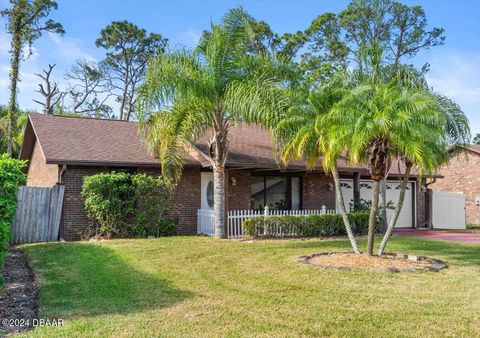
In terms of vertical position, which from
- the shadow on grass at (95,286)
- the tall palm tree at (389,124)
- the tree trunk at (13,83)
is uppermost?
the tree trunk at (13,83)

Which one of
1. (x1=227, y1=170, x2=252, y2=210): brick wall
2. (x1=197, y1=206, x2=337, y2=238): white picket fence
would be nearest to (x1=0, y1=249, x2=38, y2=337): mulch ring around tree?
(x1=197, y1=206, x2=337, y2=238): white picket fence

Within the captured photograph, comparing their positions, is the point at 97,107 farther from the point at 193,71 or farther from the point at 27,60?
the point at 193,71

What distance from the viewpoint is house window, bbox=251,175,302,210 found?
17984mm

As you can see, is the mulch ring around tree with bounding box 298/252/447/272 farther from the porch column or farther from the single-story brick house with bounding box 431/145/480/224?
the single-story brick house with bounding box 431/145/480/224

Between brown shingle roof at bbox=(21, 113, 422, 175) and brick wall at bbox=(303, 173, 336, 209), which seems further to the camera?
brick wall at bbox=(303, 173, 336, 209)

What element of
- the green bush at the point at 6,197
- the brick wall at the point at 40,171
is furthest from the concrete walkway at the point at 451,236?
the green bush at the point at 6,197

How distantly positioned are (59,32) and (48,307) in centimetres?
3066

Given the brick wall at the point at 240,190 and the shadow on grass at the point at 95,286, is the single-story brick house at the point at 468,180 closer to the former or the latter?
the brick wall at the point at 240,190

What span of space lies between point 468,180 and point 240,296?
22.6 meters

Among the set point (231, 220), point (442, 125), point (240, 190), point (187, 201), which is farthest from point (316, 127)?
point (240, 190)

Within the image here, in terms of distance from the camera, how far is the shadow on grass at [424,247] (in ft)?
36.7

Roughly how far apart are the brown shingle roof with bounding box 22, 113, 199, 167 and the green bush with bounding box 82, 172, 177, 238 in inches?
25.6

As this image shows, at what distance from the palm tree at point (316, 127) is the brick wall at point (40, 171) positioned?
8.36 metres

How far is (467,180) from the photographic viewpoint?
25.5 m
